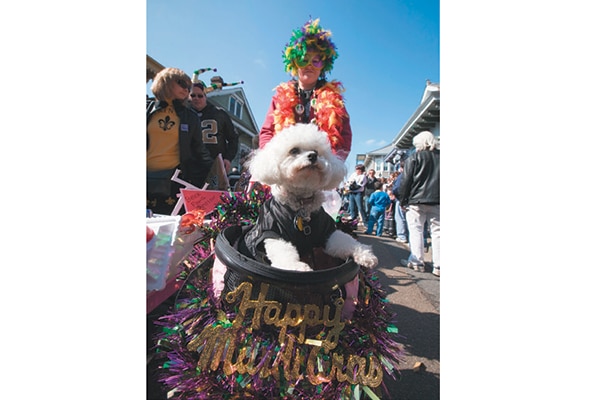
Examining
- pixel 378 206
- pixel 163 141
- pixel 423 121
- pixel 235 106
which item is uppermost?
pixel 235 106

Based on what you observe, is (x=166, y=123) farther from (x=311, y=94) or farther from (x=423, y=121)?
(x=423, y=121)

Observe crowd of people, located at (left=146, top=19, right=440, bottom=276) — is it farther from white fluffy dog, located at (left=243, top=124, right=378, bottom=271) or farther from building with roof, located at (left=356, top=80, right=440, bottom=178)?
building with roof, located at (left=356, top=80, right=440, bottom=178)

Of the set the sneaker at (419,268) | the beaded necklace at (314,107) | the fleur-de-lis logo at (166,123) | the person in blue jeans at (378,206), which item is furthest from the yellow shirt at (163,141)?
Answer: the person in blue jeans at (378,206)

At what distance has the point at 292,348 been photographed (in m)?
0.92

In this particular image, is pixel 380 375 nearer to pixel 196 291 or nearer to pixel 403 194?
pixel 196 291

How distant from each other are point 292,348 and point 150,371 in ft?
3.37

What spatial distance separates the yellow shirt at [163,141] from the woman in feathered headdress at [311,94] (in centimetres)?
89

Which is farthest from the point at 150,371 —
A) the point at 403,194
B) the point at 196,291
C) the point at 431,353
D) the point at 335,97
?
the point at 403,194

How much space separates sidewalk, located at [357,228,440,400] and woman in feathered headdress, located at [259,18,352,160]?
0.84m

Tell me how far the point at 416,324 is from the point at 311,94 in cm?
206

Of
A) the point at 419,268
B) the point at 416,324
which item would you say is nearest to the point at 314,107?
the point at 416,324

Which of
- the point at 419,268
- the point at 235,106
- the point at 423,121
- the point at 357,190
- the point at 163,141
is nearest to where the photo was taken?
the point at 163,141

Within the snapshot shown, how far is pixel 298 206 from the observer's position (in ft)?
4.79

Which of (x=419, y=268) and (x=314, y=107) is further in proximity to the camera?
(x=419, y=268)
